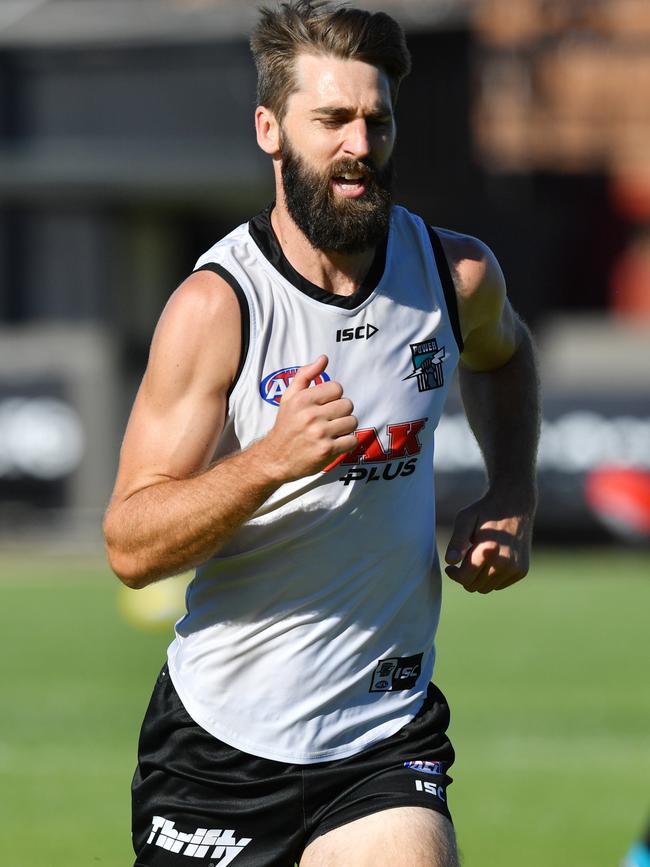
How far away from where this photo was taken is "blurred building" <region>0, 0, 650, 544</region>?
22.4 m

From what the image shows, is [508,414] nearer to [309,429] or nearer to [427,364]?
[427,364]

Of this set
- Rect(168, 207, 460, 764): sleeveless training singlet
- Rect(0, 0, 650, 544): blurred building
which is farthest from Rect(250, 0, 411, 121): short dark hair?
Rect(0, 0, 650, 544): blurred building

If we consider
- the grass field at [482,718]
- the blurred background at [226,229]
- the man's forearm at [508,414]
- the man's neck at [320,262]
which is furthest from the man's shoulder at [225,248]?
the blurred background at [226,229]

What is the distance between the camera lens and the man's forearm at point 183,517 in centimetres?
413

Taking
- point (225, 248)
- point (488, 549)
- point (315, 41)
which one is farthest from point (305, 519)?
point (315, 41)

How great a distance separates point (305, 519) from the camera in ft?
14.6

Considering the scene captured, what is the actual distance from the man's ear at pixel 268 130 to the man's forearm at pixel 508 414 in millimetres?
1038

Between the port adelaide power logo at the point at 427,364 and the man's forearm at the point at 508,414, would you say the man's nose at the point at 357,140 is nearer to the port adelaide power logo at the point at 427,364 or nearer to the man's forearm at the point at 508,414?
the port adelaide power logo at the point at 427,364

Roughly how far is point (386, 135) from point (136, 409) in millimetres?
949

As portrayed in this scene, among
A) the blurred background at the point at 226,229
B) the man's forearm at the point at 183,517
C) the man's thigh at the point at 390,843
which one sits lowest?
the blurred background at the point at 226,229

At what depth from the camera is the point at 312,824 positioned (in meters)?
4.45

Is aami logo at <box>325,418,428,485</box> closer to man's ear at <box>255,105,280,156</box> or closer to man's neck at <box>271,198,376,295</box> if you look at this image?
man's neck at <box>271,198,376,295</box>

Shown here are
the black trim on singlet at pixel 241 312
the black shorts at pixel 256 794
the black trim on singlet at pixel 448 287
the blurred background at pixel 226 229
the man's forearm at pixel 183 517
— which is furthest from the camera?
the blurred background at pixel 226 229

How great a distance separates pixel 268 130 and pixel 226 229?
72.4 feet
